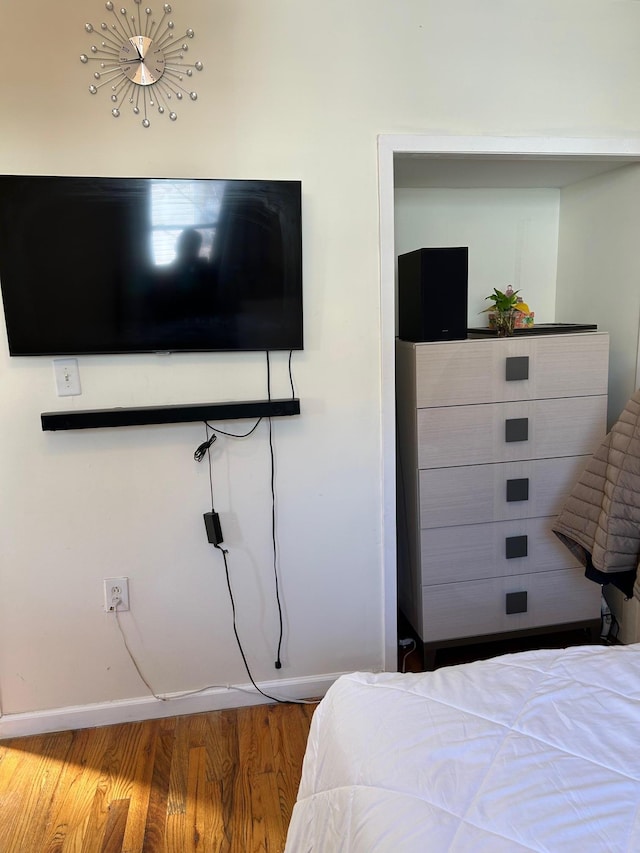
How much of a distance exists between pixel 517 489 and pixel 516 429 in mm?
233

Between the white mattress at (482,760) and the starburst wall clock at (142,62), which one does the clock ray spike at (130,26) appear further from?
the white mattress at (482,760)

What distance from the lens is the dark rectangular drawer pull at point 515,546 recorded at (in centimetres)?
228

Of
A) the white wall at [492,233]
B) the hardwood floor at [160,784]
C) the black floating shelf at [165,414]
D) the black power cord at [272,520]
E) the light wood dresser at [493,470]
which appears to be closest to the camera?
the hardwood floor at [160,784]

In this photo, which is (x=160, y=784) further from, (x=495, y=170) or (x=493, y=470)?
(x=495, y=170)

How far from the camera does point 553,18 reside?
1.96 meters

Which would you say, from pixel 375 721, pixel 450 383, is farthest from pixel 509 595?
pixel 375 721

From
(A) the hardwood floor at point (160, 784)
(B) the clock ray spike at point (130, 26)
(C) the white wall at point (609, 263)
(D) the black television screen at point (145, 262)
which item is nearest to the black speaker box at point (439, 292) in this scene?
→ (D) the black television screen at point (145, 262)

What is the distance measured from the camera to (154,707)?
2.14m

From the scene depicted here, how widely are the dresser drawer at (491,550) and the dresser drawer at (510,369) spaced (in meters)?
0.49

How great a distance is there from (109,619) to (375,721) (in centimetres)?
127

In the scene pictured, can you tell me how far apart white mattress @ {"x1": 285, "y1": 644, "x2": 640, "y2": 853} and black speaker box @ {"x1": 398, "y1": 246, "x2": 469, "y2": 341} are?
117 centimetres

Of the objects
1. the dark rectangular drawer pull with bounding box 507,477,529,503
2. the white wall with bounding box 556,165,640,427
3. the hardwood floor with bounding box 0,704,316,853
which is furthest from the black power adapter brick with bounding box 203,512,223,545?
the white wall with bounding box 556,165,640,427

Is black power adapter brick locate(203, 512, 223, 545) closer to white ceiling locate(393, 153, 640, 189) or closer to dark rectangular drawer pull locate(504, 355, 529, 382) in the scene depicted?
dark rectangular drawer pull locate(504, 355, 529, 382)

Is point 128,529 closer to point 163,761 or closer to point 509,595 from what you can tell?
point 163,761
